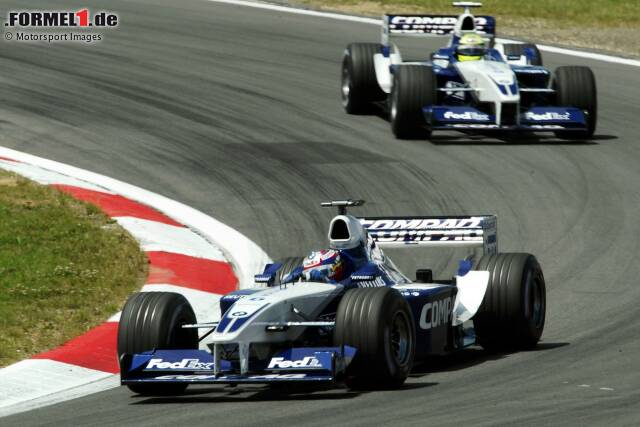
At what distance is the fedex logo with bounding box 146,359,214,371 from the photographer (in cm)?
880

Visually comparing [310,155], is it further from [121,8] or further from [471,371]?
[121,8]

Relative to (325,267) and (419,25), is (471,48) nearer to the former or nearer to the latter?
(419,25)

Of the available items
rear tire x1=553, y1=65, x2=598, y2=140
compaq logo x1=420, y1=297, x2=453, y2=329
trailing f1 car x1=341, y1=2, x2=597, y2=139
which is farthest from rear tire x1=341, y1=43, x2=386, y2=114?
compaq logo x1=420, y1=297, x2=453, y2=329

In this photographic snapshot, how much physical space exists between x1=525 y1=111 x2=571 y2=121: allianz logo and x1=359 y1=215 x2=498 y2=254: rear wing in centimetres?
711

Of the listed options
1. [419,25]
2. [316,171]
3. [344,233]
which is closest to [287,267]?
[344,233]

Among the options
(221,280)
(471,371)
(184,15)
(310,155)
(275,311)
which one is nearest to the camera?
Answer: (275,311)

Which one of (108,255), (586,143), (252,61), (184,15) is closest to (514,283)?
(108,255)

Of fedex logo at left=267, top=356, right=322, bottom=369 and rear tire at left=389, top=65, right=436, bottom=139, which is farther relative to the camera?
rear tire at left=389, top=65, right=436, bottom=139

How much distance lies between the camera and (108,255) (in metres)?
12.6

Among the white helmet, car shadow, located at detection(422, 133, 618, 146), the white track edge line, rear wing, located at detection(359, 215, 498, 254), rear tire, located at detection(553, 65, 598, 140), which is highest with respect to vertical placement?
the white helmet

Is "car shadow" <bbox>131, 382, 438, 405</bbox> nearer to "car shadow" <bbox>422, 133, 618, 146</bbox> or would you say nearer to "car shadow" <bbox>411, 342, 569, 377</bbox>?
"car shadow" <bbox>411, 342, 569, 377</bbox>

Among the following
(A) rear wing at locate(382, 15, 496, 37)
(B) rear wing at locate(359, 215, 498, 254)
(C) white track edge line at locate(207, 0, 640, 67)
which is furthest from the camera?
(C) white track edge line at locate(207, 0, 640, 67)

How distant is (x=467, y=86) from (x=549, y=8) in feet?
33.3

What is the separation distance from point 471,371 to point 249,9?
61.1 feet
